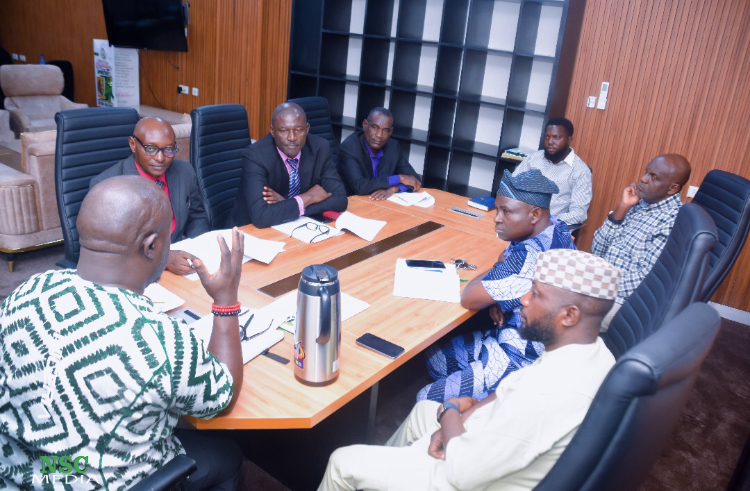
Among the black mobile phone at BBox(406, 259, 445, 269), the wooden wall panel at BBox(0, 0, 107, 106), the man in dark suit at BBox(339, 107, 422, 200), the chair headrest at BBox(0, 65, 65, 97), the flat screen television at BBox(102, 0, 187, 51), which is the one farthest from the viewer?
the wooden wall panel at BBox(0, 0, 107, 106)

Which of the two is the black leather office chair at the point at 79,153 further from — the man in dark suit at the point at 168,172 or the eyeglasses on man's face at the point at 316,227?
the eyeglasses on man's face at the point at 316,227

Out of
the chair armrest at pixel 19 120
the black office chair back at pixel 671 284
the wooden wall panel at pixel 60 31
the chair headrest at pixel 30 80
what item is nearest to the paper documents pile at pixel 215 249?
the black office chair back at pixel 671 284

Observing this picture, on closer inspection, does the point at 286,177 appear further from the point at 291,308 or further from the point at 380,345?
the point at 380,345

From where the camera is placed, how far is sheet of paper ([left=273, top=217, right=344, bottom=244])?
8.63 feet

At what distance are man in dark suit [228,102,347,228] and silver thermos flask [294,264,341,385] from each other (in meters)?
1.32

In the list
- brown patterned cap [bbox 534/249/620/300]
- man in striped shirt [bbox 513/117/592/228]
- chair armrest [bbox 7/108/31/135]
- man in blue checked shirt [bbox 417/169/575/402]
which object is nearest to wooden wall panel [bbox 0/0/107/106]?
chair armrest [bbox 7/108/31/135]

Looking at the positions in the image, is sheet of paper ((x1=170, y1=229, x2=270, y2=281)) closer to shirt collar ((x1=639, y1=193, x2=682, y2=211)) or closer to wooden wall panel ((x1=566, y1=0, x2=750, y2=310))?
shirt collar ((x1=639, y1=193, x2=682, y2=211))

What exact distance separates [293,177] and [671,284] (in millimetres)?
2074

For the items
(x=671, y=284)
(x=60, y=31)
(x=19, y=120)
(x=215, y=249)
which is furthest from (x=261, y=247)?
(x=60, y=31)

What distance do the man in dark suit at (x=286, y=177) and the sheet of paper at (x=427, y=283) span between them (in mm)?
745

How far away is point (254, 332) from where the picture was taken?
1.74 m

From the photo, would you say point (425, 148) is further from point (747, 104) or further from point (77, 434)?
point (77, 434)

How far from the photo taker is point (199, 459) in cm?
156

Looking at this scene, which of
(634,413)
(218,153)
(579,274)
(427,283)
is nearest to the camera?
(634,413)
